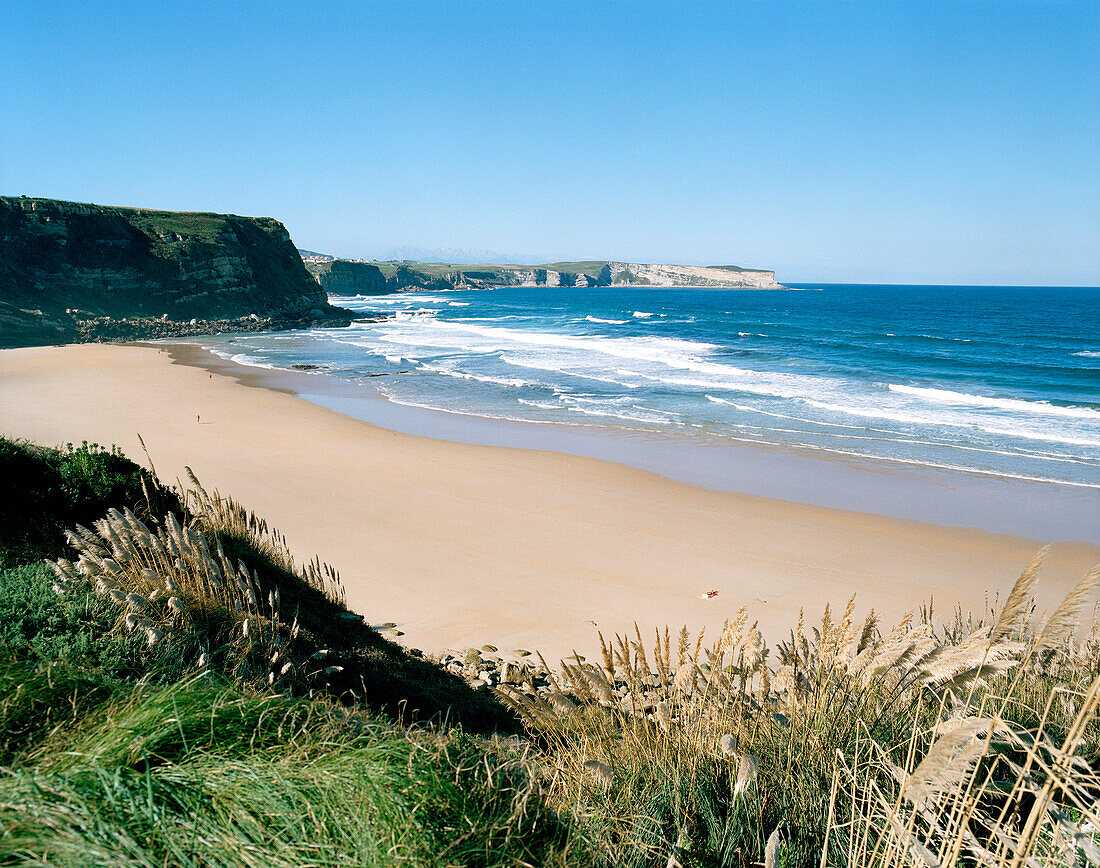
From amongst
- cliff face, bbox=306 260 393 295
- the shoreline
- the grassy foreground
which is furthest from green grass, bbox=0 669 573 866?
cliff face, bbox=306 260 393 295

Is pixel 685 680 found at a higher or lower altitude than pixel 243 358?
higher

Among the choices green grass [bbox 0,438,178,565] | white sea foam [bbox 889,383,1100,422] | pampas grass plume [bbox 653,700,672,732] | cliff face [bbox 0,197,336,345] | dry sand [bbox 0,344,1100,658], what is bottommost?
dry sand [bbox 0,344,1100,658]

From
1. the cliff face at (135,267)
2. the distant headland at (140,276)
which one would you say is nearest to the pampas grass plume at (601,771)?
the distant headland at (140,276)

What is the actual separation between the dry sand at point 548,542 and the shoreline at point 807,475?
2.37 ft

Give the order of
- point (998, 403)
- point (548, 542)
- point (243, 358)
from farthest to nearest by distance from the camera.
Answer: point (243, 358)
point (998, 403)
point (548, 542)

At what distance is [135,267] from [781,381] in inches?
2286

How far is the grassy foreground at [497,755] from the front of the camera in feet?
5.68

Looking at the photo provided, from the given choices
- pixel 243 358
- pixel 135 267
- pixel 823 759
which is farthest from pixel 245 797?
pixel 135 267

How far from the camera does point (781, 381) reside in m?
29.9

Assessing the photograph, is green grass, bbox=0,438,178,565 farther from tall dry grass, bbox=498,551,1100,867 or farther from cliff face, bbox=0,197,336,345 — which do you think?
cliff face, bbox=0,197,336,345

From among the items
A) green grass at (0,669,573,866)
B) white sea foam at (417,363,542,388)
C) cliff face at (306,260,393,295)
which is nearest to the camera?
green grass at (0,669,573,866)

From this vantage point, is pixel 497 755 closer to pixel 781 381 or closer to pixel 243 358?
pixel 781 381

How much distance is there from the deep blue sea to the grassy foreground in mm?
15344

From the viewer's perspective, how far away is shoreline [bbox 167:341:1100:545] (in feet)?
41.8
